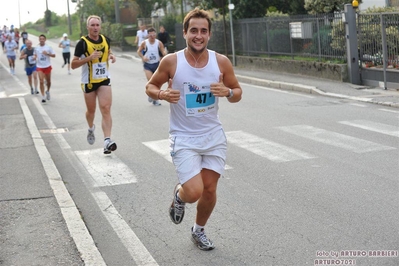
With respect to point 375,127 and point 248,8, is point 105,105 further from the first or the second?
point 248,8

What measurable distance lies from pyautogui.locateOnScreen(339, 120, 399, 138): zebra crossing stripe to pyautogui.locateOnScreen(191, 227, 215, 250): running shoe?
6.02m

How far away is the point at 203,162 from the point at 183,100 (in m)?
0.53

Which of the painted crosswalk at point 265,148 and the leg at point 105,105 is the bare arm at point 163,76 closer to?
the painted crosswalk at point 265,148

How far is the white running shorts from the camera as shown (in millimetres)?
6137

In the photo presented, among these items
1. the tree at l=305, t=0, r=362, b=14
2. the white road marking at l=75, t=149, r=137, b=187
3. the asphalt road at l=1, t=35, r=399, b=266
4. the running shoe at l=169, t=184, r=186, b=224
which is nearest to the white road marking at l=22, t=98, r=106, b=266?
the asphalt road at l=1, t=35, r=399, b=266

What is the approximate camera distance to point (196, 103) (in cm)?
615

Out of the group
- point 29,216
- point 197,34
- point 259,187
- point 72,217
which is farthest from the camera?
point 259,187

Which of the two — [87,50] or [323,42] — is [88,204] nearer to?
[87,50]

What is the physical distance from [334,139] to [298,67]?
38.8ft

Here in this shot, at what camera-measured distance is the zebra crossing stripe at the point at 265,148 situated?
10.4 metres

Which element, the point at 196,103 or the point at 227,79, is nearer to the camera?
the point at 196,103

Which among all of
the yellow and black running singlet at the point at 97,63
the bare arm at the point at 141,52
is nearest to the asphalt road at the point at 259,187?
the yellow and black running singlet at the point at 97,63

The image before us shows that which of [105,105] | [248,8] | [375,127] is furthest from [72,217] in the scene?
[248,8]

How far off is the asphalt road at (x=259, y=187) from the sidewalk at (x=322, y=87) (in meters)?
0.94
